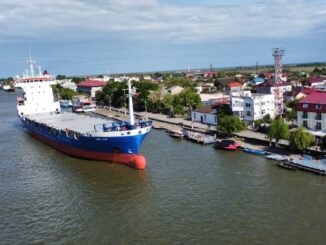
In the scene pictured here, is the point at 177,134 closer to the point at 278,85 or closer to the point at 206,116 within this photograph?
the point at 206,116

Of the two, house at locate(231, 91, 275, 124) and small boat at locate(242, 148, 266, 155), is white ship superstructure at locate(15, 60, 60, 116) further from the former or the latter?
small boat at locate(242, 148, 266, 155)

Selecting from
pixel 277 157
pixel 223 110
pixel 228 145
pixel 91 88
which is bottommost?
pixel 277 157

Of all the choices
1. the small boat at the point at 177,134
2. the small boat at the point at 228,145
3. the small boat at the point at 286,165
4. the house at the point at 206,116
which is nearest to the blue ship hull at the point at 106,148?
the small boat at the point at 228,145

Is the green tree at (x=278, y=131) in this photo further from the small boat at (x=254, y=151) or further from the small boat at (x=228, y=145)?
the small boat at (x=228, y=145)

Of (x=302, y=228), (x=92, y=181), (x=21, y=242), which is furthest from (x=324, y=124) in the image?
(x=21, y=242)

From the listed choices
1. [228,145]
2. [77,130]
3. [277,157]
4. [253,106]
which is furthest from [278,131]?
[77,130]
